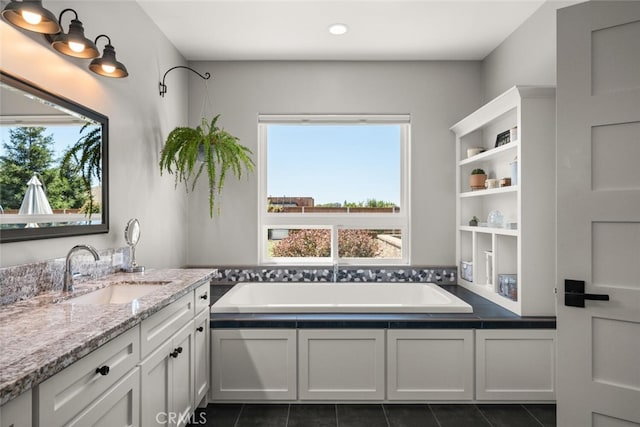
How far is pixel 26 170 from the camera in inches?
60.6

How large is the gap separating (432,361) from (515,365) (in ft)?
1.68

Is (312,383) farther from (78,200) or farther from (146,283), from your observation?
(78,200)

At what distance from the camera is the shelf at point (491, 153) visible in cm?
251

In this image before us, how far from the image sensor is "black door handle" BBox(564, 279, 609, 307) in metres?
1.48

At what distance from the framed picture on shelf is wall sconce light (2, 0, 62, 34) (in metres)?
2.66

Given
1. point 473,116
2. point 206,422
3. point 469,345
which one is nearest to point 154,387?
point 206,422

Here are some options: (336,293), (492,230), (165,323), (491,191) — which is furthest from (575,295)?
(336,293)

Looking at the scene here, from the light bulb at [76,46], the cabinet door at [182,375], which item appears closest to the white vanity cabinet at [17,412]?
the cabinet door at [182,375]

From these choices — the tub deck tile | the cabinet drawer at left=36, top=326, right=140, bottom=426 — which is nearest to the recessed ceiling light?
the tub deck tile

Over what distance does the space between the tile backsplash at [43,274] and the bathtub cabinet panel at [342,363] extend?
1198 millimetres

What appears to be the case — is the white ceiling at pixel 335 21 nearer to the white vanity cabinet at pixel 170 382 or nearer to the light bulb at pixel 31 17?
the light bulb at pixel 31 17

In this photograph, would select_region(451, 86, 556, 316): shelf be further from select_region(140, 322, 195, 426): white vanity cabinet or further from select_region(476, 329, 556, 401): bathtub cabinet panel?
Answer: select_region(140, 322, 195, 426): white vanity cabinet

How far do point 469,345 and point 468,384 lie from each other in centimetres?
24

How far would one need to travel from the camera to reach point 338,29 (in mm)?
2820
